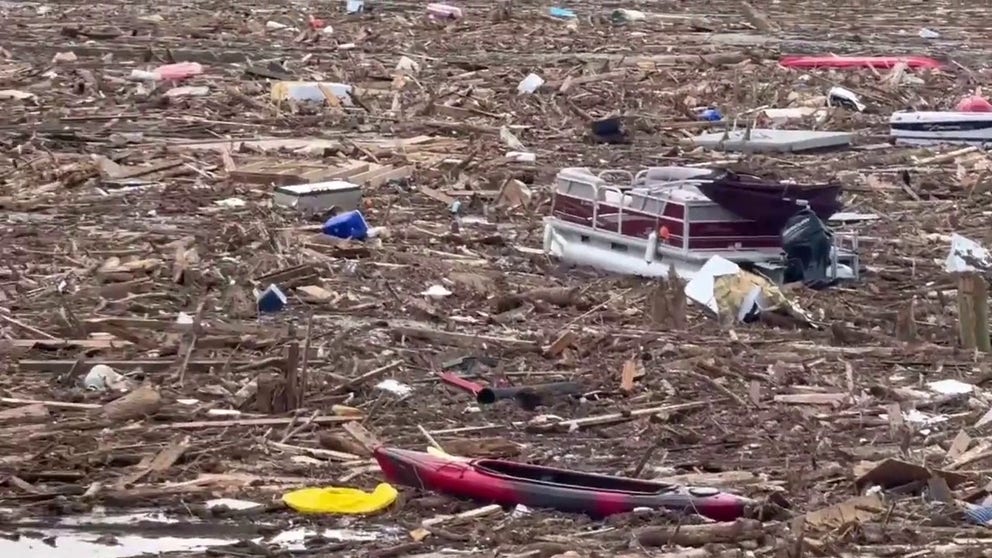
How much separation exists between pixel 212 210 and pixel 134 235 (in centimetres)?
116

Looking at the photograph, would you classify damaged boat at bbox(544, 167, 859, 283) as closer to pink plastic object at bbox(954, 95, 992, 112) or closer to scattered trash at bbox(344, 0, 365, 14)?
pink plastic object at bbox(954, 95, 992, 112)

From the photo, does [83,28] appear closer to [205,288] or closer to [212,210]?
[212,210]

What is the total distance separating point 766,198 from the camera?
37.1 ft

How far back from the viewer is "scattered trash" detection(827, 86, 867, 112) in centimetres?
Result: 1994

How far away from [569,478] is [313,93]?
42.1 feet

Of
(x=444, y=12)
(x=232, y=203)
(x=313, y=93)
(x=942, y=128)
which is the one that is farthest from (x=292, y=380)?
(x=444, y=12)

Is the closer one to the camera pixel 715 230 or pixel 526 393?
pixel 526 393

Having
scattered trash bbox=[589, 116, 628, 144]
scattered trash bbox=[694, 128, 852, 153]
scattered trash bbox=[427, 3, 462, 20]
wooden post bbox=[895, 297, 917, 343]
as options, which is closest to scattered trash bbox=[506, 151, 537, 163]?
scattered trash bbox=[589, 116, 628, 144]

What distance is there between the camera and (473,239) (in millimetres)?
12930

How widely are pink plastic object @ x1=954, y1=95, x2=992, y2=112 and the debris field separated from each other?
16.8 inches

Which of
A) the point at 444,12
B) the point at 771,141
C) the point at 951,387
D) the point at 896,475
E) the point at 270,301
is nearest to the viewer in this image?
the point at 896,475

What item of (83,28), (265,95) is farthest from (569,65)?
(83,28)

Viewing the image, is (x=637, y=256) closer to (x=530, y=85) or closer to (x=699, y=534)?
(x=699, y=534)

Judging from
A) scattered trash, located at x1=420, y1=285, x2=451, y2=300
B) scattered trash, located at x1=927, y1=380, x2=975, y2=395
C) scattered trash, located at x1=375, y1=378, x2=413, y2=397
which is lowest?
scattered trash, located at x1=420, y1=285, x2=451, y2=300
